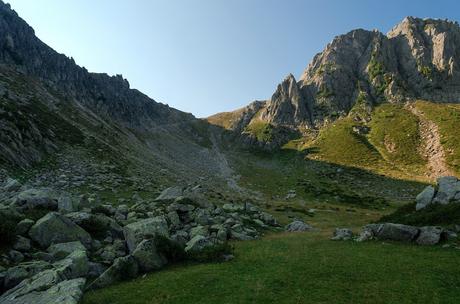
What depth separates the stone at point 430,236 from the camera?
23.4 metres

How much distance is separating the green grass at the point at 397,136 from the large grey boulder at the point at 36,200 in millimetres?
108920

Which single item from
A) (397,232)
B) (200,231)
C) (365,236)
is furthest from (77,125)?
(397,232)

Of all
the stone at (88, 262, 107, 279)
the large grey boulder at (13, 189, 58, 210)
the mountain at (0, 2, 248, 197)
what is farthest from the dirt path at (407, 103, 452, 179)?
the stone at (88, 262, 107, 279)

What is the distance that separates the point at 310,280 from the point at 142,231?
37.3 ft

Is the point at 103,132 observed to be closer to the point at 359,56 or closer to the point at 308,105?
the point at 308,105

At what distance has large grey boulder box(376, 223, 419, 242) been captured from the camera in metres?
24.8

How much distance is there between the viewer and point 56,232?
21562mm

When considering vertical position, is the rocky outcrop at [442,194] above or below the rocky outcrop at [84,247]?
above

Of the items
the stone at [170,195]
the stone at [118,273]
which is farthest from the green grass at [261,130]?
the stone at [118,273]

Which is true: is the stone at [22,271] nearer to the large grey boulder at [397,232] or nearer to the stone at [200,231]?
the stone at [200,231]

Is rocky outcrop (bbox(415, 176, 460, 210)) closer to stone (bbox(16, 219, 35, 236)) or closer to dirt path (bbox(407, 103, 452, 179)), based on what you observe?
stone (bbox(16, 219, 35, 236))

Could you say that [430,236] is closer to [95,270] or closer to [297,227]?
[297,227]

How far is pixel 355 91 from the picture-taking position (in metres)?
180

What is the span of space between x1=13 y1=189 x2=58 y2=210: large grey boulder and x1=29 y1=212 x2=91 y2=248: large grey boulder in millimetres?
5091
